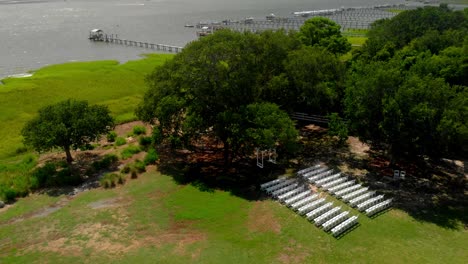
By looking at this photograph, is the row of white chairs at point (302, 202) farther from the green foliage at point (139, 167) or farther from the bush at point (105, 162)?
the bush at point (105, 162)

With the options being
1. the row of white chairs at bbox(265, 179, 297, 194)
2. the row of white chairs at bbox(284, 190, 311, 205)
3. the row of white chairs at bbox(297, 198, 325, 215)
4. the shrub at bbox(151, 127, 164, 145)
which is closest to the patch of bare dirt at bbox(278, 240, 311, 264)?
the row of white chairs at bbox(297, 198, 325, 215)

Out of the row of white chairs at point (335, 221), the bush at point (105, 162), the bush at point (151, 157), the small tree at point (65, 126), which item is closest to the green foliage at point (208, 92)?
the bush at point (151, 157)

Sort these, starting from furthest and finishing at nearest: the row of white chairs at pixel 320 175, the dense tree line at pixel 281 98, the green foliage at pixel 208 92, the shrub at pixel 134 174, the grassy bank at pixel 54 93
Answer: the grassy bank at pixel 54 93 → the shrub at pixel 134 174 → the green foliage at pixel 208 92 → the row of white chairs at pixel 320 175 → the dense tree line at pixel 281 98

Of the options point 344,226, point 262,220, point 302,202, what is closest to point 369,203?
point 344,226

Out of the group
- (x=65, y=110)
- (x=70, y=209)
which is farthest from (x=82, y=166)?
(x=70, y=209)

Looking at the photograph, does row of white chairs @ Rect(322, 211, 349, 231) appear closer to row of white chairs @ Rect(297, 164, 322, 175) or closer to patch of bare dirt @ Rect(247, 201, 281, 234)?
patch of bare dirt @ Rect(247, 201, 281, 234)

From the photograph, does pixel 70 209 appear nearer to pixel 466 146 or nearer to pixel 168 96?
pixel 168 96
